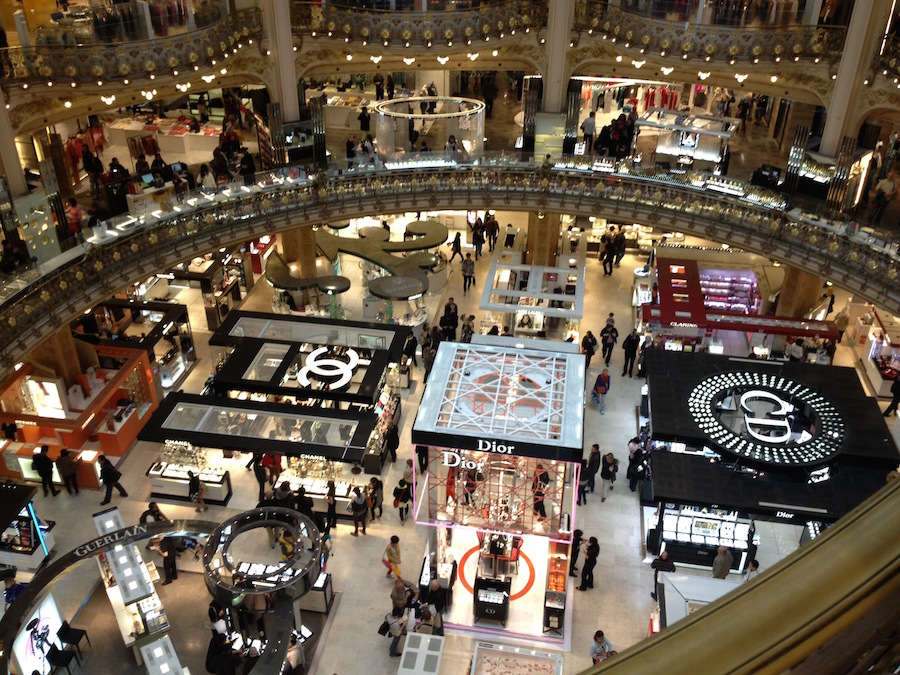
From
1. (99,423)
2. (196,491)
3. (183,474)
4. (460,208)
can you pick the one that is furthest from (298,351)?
(460,208)

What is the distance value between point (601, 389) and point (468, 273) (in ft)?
26.2

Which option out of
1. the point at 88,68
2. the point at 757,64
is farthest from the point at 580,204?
the point at 88,68

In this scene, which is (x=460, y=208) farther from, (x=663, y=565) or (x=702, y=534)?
(x=663, y=565)

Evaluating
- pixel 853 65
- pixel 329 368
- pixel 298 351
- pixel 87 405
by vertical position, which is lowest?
pixel 87 405

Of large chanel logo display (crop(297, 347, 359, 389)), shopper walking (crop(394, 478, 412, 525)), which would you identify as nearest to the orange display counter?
large chanel logo display (crop(297, 347, 359, 389))

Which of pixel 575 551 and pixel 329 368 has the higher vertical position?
pixel 329 368

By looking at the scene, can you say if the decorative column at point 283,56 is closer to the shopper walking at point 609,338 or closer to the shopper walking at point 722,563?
the shopper walking at point 609,338

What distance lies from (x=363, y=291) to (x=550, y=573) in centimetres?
1510

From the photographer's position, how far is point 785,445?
56.1 ft

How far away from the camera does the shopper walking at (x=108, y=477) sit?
19750 millimetres

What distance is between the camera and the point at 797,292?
85.9 feet

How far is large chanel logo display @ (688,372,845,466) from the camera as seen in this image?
1692 cm

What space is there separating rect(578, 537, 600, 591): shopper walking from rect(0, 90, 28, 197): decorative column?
1701cm

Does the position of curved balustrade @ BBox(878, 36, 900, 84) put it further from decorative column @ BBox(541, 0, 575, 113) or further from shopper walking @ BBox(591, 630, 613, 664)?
shopper walking @ BBox(591, 630, 613, 664)
